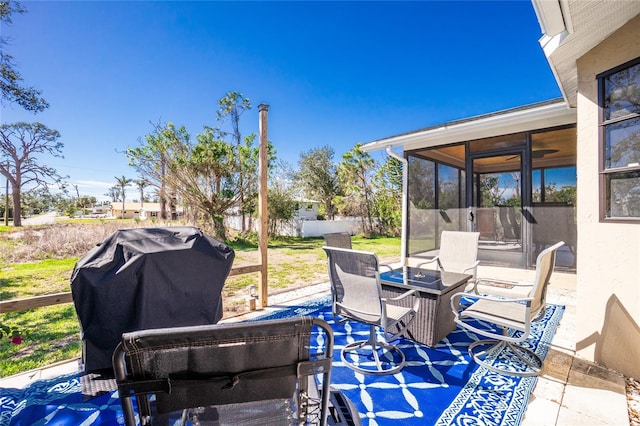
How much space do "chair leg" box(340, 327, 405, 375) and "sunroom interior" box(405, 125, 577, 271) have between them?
3851 millimetres

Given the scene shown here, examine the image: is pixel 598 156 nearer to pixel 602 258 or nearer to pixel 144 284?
pixel 602 258

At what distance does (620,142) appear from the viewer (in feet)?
8.58

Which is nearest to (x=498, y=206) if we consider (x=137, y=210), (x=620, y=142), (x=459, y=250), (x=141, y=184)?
(x=459, y=250)

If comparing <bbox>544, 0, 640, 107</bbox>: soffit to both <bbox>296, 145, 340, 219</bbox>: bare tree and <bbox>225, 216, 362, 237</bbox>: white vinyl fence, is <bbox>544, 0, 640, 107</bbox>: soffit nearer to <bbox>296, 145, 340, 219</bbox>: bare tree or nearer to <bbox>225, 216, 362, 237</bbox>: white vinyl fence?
<bbox>225, 216, 362, 237</bbox>: white vinyl fence

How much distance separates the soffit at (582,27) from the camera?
2.32 m

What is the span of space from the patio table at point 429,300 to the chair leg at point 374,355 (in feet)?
1.29

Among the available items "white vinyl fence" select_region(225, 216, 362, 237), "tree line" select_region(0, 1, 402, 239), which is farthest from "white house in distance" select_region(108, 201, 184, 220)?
"white vinyl fence" select_region(225, 216, 362, 237)

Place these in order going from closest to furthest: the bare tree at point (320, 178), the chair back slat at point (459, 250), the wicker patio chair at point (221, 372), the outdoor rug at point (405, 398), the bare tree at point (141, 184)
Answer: the wicker patio chair at point (221, 372) → the outdoor rug at point (405, 398) → the chair back slat at point (459, 250) → the bare tree at point (141, 184) → the bare tree at point (320, 178)

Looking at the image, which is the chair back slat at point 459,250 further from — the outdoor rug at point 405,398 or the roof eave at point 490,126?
the roof eave at point 490,126

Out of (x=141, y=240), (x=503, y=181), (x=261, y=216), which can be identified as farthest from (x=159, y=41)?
(x=503, y=181)

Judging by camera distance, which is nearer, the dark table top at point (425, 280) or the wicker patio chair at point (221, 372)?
the wicker patio chair at point (221, 372)

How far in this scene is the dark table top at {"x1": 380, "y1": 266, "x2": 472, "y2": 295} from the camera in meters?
3.06

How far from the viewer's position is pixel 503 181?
5.54 meters

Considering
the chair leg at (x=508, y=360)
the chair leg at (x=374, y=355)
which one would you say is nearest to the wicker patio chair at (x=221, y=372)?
the chair leg at (x=374, y=355)
